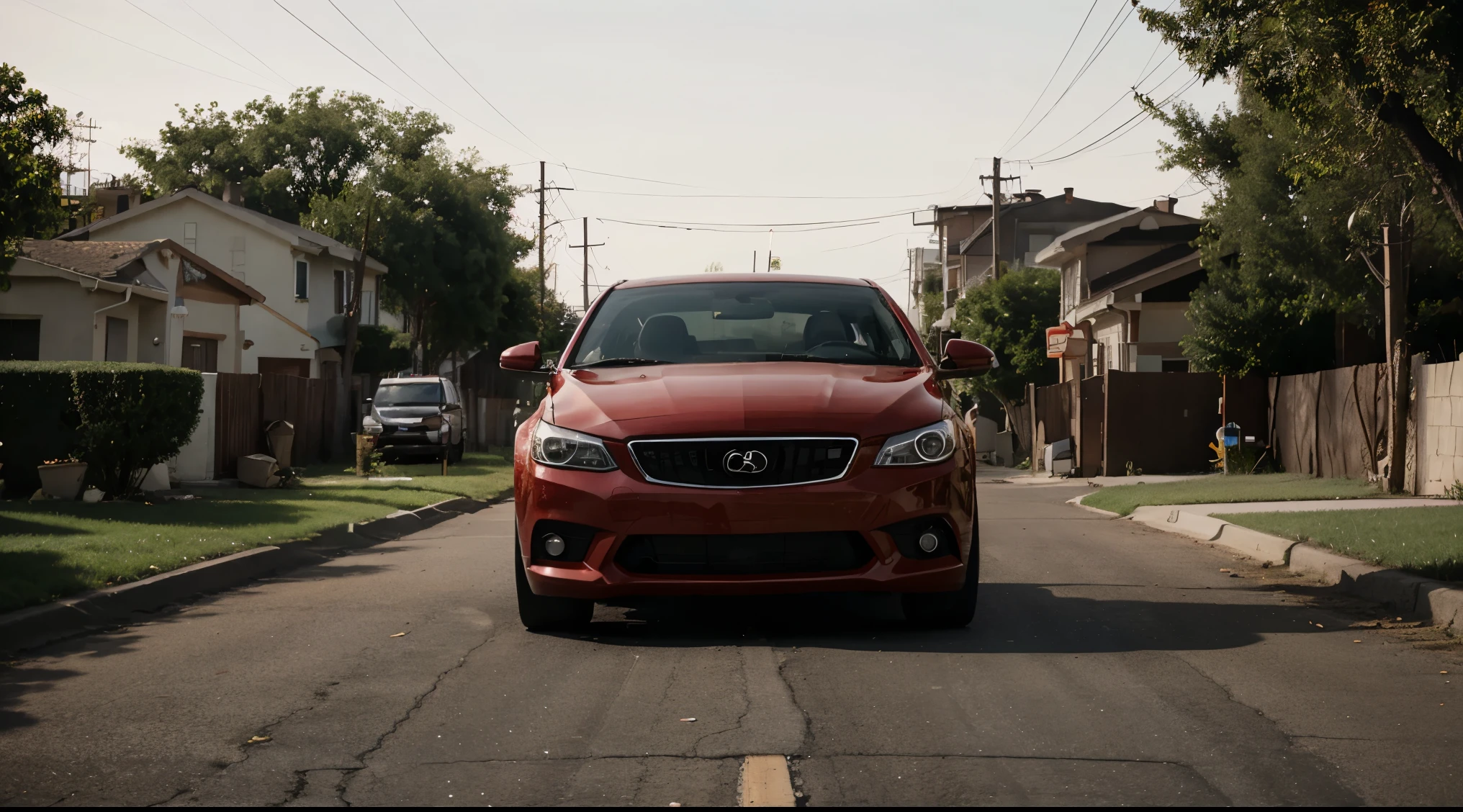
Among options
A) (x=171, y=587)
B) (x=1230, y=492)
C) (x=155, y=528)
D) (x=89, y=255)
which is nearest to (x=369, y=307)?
(x=89, y=255)

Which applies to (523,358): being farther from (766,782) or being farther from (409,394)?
(409,394)

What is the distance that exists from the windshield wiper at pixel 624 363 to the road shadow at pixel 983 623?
1.34 metres

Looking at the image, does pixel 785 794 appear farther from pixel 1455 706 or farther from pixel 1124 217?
pixel 1124 217

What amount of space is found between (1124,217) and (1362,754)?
37.3 m

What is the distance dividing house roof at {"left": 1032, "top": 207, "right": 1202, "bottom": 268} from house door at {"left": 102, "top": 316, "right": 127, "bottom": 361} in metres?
25.2

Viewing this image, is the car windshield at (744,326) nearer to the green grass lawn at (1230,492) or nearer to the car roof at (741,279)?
the car roof at (741,279)

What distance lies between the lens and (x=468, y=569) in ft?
34.3

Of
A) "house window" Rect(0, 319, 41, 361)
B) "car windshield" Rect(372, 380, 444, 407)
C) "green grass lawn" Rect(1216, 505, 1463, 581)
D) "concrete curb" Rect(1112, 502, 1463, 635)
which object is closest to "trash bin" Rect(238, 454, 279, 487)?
"house window" Rect(0, 319, 41, 361)

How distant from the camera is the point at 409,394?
29.6 m

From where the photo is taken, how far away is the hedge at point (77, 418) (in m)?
14.6

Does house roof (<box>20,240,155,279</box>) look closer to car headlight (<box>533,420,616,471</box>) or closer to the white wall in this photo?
the white wall

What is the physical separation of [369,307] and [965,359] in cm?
4502

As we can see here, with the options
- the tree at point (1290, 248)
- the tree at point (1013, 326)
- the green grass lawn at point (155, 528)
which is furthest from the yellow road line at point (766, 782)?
the tree at point (1013, 326)

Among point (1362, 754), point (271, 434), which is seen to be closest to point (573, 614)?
point (1362, 754)
